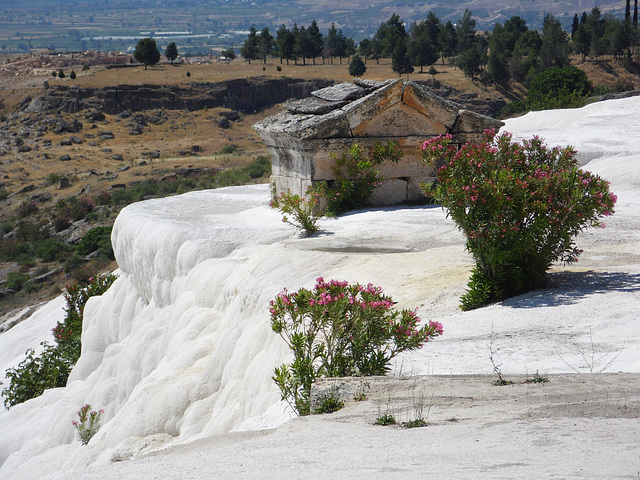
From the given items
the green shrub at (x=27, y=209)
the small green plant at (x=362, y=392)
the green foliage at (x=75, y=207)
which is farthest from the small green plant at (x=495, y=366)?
the green shrub at (x=27, y=209)

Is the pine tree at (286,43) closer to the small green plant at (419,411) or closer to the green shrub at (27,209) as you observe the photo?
the green shrub at (27,209)

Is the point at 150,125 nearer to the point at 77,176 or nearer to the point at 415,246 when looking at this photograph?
the point at 77,176

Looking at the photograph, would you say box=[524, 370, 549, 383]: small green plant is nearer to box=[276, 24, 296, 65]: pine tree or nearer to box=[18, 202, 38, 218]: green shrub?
box=[18, 202, 38, 218]: green shrub

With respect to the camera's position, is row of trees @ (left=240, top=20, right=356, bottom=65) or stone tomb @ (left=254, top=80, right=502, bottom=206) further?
row of trees @ (left=240, top=20, right=356, bottom=65)

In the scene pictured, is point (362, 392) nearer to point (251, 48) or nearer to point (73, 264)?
point (73, 264)

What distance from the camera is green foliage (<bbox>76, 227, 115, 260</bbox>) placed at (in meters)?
32.5

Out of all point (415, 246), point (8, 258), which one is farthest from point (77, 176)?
point (415, 246)

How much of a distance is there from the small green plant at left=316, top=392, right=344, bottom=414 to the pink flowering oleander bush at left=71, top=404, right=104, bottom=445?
21.6ft

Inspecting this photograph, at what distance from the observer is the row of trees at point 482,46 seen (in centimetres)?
7769

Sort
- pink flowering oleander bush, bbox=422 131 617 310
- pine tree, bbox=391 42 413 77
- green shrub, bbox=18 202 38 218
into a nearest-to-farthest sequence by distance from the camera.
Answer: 1. pink flowering oleander bush, bbox=422 131 617 310
2. green shrub, bbox=18 202 38 218
3. pine tree, bbox=391 42 413 77

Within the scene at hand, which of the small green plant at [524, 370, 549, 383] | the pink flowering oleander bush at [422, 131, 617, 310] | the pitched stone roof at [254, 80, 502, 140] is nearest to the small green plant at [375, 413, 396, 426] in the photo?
the small green plant at [524, 370, 549, 383]

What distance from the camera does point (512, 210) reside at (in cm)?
745

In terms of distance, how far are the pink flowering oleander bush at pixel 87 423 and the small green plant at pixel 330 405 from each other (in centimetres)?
659

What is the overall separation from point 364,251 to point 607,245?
310 centimetres
